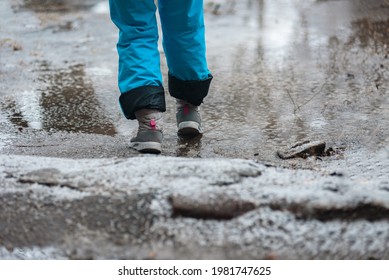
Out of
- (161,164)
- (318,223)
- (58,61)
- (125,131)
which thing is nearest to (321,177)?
(318,223)

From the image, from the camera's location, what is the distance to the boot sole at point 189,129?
9.52 ft

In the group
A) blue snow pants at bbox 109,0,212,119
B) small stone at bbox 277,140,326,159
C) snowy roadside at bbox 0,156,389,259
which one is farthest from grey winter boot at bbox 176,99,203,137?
snowy roadside at bbox 0,156,389,259

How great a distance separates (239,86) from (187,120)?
980mm

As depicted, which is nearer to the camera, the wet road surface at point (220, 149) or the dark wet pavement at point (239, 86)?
the wet road surface at point (220, 149)

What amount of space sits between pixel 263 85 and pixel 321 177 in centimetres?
192

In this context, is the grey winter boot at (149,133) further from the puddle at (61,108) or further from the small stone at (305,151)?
the small stone at (305,151)

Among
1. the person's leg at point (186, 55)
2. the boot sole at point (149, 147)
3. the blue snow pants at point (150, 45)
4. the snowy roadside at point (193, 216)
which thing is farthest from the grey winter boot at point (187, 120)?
the snowy roadside at point (193, 216)

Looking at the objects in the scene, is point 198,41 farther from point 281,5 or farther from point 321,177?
point 281,5

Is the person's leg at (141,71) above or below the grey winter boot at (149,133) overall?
above

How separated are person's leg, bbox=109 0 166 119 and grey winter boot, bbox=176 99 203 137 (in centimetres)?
28

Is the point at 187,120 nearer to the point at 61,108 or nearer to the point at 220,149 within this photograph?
the point at 220,149

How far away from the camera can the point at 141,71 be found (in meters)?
2.61

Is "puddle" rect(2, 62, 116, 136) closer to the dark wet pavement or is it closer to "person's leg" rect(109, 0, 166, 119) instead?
the dark wet pavement
